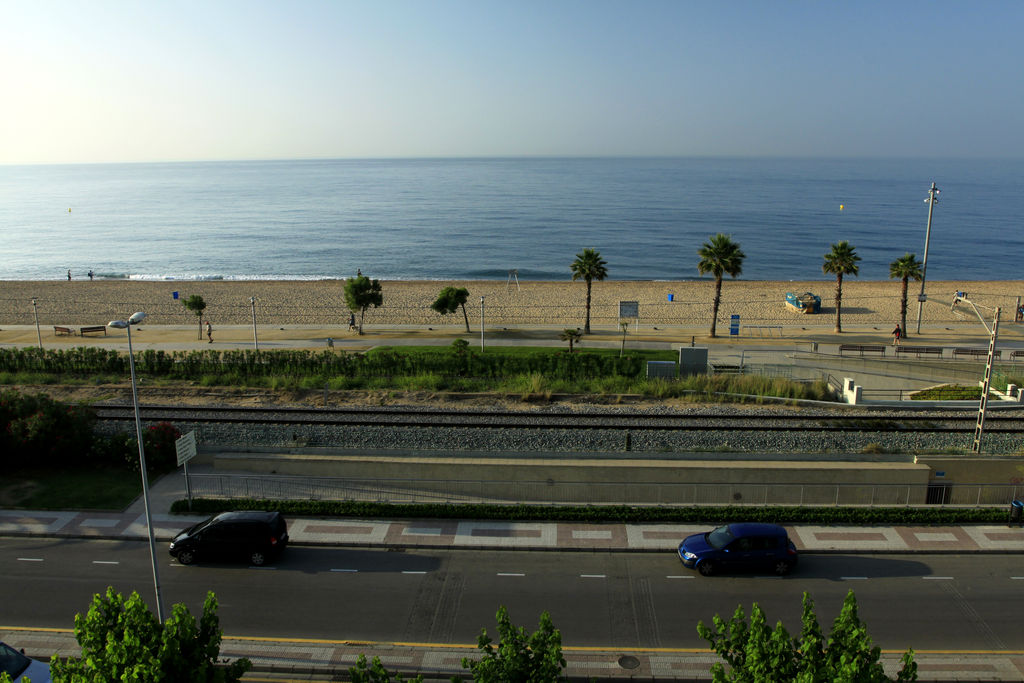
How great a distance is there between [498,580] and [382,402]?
14.6 m

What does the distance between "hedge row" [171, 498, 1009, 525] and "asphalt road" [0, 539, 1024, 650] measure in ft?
5.30

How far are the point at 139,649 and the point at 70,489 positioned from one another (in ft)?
48.7

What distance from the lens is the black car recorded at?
16.4m

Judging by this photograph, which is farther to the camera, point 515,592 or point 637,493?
point 637,493

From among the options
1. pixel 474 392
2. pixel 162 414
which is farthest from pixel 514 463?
pixel 162 414

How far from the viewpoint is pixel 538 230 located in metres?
107

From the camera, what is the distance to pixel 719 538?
16.3 meters

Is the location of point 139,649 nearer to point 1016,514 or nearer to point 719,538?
point 719,538

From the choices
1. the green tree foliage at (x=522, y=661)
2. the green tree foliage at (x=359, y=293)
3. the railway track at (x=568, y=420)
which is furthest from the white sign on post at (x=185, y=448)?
the green tree foliage at (x=359, y=293)

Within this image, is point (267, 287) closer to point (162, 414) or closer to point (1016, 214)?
point (162, 414)

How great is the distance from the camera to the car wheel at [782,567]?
16.0 m

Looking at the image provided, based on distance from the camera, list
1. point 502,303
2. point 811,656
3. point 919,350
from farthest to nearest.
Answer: point 502,303, point 919,350, point 811,656

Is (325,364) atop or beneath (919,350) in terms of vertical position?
beneath

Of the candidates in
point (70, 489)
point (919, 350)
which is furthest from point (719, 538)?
point (919, 350)
